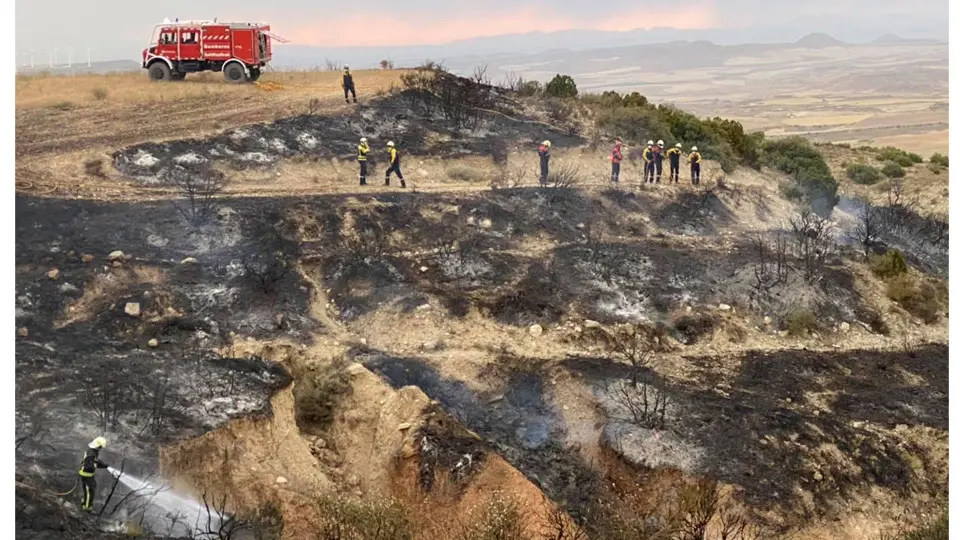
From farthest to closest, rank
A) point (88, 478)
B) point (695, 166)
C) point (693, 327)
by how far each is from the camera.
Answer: point (695, 166) → point (693, 327) → point (88, 478)

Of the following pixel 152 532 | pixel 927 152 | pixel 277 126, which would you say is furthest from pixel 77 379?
pixel 927 152

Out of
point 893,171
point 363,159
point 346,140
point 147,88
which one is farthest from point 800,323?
point 147,88

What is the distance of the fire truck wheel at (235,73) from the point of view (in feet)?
84.0

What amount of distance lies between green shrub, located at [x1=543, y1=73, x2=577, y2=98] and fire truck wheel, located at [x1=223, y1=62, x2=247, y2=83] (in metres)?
10.8

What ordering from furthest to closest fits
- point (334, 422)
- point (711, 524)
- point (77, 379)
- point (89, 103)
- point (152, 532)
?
point (89, 103) < point (334, 422) < point (77, 379) < point (711, 524) < point (152, 532)

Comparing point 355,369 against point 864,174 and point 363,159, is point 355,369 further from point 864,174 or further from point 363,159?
point 864,174

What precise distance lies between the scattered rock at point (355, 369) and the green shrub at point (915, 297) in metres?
11.5

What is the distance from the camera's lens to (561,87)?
95.0 ft

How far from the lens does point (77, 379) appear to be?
33.4 feet

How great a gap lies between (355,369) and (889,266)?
1230cm

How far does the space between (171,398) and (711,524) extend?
23.3 feet

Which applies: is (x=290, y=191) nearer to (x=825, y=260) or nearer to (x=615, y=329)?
(x=615, y=329)

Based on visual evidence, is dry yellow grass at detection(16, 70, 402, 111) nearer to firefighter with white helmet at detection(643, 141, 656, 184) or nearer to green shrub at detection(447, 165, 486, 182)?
green shrub at detection(447, 165, 486, 182)

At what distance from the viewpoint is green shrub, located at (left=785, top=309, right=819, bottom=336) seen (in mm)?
14719
